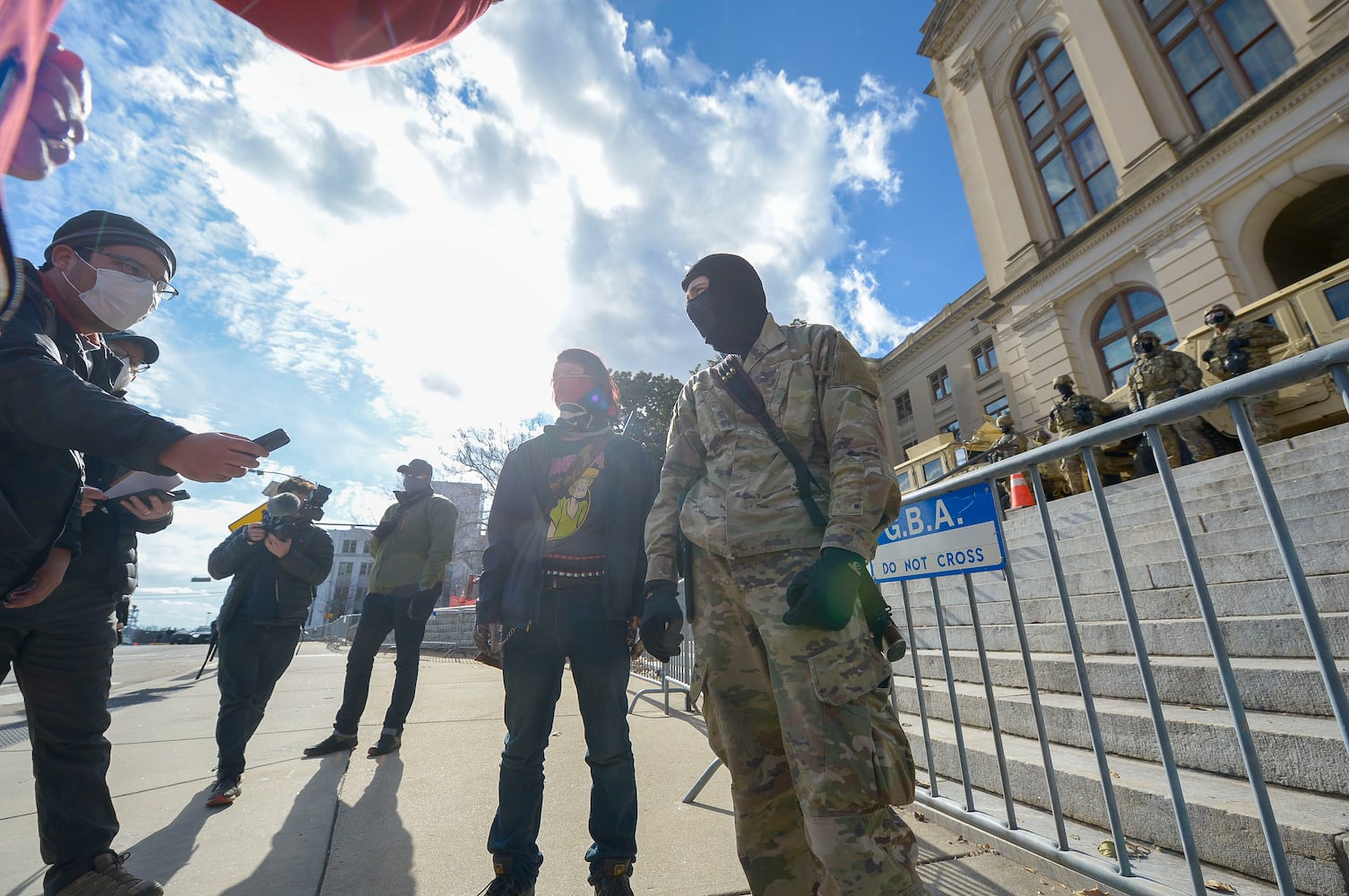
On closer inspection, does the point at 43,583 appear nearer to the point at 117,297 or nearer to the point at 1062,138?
the point at 117,297

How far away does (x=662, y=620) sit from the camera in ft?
5.59

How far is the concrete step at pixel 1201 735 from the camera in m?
1.82

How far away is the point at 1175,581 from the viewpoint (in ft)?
10.7

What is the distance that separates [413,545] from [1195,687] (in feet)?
15.4

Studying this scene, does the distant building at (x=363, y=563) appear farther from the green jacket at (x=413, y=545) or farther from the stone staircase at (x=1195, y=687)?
the stone staircase at (x=1195, y=687)

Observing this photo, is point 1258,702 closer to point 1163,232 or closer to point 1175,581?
point 1175,581

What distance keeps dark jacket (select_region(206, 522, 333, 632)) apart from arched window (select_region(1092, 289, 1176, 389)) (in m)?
17.0

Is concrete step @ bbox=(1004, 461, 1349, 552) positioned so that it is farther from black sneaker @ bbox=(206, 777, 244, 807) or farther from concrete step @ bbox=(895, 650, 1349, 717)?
black sneaker @ bbox=(206, 777, 244, 807)

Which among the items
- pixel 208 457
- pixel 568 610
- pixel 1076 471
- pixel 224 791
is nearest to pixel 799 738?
pixel 568 610

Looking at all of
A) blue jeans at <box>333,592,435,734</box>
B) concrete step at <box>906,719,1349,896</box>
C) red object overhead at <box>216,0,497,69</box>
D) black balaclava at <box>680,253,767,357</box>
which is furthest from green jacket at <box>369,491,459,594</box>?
concrete step at <box>906,719,1349,896</box>

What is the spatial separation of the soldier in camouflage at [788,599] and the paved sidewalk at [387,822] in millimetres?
746

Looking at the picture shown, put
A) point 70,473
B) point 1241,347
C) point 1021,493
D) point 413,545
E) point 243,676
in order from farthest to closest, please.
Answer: point 1021,493
point 1241,347
point 413,545
point 243,676
point 70,473

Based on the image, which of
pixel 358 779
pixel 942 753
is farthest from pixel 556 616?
pixel 942 753

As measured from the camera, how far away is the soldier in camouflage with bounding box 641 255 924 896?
1.34m
